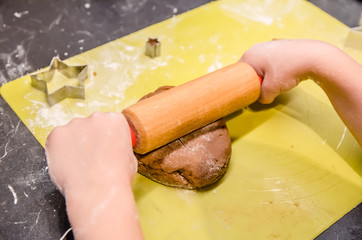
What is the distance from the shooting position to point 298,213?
1.51 meters

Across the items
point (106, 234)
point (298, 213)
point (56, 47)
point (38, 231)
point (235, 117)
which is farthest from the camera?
point (56, 47)

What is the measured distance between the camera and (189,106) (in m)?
1.50

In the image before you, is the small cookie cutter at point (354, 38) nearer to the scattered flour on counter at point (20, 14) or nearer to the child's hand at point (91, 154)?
the child's hand at point (91, 154)

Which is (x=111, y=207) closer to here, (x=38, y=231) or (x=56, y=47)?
(x=38, y=231)

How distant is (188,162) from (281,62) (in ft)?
1.98

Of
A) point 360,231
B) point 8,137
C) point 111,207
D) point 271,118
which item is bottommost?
point 360,231

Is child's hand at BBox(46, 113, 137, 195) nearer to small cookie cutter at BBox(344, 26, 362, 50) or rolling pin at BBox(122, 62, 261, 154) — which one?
rolling pin at BBox(122, 62, 261, 154)

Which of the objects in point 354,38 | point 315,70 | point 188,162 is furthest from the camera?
point 354,38

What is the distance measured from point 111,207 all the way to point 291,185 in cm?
78

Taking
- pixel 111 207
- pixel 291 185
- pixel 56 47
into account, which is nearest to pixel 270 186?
pixel 291 185

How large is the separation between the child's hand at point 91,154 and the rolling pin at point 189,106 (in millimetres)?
90

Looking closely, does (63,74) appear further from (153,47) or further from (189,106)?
(189,106)

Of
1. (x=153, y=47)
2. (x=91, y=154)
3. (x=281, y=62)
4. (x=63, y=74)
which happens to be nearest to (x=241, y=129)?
(x=281, y=62)

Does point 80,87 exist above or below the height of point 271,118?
above
